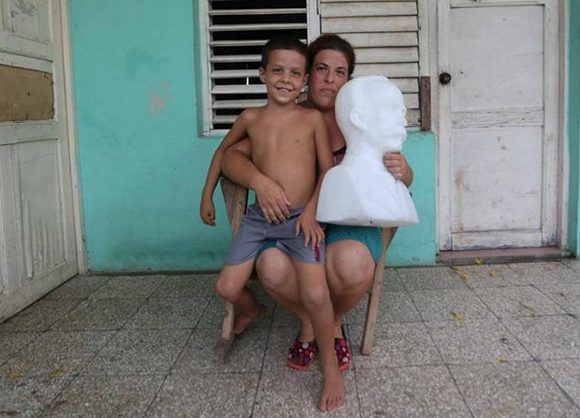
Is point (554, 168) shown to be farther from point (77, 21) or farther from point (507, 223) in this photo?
point (77, 21)

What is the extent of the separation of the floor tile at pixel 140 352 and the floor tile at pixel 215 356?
0.05 m

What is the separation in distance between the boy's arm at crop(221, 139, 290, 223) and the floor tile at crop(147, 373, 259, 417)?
2.17ft

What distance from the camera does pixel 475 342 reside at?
2.44 m

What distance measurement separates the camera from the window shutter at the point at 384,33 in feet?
11.6

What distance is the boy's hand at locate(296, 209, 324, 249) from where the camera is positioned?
83.0 inches

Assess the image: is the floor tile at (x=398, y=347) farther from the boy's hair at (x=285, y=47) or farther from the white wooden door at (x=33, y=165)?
the white wooden door at (x=33, y=165)

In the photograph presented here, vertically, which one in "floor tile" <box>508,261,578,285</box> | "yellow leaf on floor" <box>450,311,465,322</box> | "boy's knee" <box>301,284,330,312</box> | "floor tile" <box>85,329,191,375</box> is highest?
"boy's knee" <box>301,284,330,312</box>

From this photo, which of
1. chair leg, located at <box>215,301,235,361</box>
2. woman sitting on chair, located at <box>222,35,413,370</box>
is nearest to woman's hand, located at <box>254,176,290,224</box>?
woman sitting on chair, located at <box>222,35,413,370</box>

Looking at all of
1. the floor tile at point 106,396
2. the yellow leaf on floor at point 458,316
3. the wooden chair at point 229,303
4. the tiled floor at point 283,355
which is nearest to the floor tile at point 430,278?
the tiled floor at point 283,355

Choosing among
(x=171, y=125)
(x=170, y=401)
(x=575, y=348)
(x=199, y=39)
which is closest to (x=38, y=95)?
(x=171, y=125)

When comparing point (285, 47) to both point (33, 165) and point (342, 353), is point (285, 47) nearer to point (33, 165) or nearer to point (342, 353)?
point (342, 353)

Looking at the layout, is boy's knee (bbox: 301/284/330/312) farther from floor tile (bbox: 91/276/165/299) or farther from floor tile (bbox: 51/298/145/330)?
floor tile (bbox: 91/276/165/299)

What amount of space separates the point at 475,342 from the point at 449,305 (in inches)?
19.4

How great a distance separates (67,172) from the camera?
140 inches
